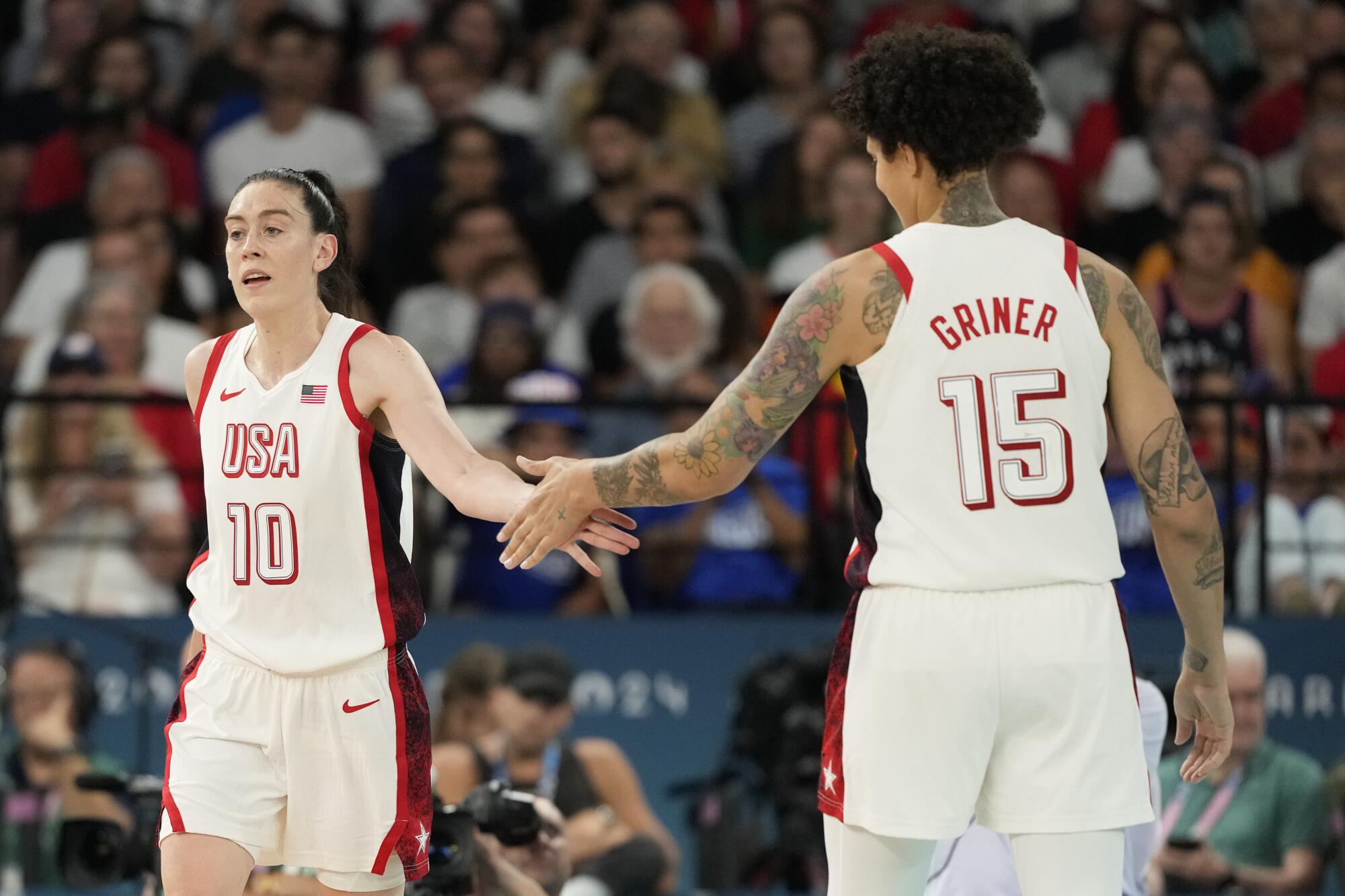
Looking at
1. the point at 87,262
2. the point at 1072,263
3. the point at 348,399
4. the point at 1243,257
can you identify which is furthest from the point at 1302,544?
the point at 87,262

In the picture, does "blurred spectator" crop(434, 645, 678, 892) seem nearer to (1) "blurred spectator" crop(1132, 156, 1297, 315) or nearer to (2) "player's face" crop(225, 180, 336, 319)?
(2) "player's face" crop(225, 180, 336, 319)

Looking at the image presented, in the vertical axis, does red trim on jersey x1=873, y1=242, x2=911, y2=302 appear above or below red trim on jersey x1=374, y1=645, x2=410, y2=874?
above

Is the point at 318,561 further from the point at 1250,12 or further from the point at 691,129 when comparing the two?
the point at 1250,12

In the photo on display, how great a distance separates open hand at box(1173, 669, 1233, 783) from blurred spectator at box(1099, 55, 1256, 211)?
5.61m

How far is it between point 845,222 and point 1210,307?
164 cm

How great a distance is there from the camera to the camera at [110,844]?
4887 mm

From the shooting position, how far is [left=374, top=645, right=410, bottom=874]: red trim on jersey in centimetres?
399

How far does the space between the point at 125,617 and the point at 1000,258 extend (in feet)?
15.7

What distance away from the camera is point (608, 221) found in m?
9.08

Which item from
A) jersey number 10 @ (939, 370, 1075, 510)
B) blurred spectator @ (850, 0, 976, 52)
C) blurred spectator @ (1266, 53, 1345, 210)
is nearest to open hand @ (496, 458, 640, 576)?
jersey number 10 @ (939, 370, 1075, 510)

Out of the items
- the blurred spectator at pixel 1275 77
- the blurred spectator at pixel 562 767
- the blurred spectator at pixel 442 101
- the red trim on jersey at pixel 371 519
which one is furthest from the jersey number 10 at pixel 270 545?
the blurred spectator at pixel 1275 77

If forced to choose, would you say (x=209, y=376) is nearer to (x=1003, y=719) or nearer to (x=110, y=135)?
(x=1003, y=719)

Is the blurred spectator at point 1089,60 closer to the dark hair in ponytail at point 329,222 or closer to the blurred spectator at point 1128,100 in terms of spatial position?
the blurred spectator at point 1128,100

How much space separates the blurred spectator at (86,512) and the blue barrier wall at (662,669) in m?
0.23
